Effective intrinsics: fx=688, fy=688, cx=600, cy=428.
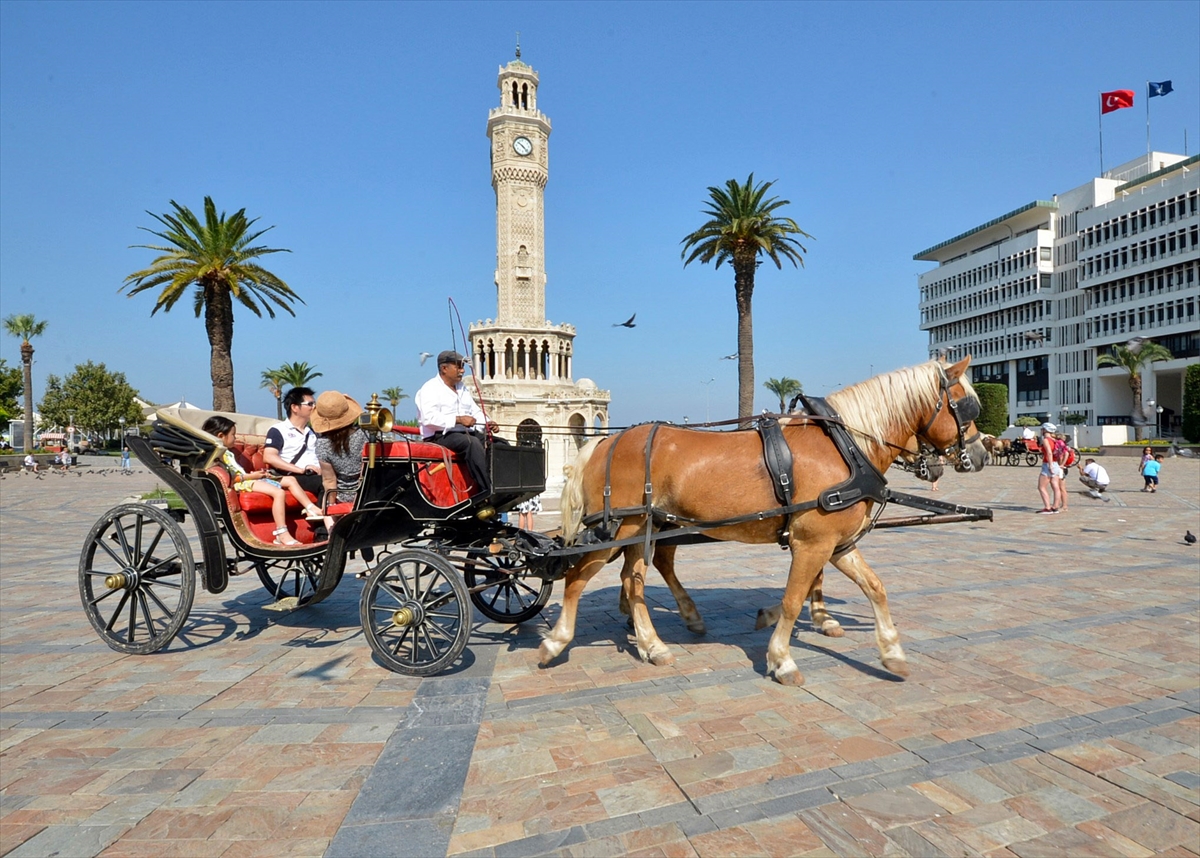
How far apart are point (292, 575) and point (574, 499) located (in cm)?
540

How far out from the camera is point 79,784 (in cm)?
353

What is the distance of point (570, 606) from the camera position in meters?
5.24

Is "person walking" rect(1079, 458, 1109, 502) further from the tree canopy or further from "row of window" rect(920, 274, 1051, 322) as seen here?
the tree canopy

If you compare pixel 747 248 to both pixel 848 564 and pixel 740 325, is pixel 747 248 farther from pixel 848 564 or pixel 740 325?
pixel 848 564

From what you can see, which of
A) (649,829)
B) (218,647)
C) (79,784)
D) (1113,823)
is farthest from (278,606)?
(1113,823)

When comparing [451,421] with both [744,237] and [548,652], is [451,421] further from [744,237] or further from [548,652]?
[744,237]

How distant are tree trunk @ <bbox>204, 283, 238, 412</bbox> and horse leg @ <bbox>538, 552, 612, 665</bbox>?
803 inches

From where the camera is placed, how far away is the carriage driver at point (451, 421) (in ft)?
18.3

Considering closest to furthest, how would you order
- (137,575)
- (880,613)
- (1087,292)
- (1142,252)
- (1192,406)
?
(880,613) → (137,575) → (1192,406) → (1142,252) → (1087,292)

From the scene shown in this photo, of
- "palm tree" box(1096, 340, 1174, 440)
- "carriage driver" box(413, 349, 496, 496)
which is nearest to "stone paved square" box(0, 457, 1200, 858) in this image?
"carriage driver" box(413, 349, 496, 496)

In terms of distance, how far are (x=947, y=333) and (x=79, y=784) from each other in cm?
9246

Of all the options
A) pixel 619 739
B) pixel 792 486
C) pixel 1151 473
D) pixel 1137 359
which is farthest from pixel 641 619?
pixel 1137 359

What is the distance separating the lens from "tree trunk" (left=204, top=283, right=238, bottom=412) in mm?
22234

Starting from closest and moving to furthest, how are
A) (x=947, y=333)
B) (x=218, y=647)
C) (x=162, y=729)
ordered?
(x=162, y=729)
(x=218, y=647)
(x=947, y=333)
